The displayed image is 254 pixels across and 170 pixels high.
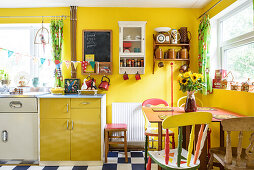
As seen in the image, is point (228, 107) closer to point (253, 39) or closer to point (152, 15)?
point (253, 39)

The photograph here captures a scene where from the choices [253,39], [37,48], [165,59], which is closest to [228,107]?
[253,39]

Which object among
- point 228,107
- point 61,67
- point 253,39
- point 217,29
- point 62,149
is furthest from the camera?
point 61,67

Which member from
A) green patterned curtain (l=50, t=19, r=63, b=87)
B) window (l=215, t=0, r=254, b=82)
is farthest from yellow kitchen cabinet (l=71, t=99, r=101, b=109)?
window (l=215, t=0, r=254, b=82)

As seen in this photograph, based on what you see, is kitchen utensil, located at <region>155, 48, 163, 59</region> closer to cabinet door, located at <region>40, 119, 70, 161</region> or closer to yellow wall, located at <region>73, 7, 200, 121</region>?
yellow wall, located at <region>73, 7, 200, 121</region>

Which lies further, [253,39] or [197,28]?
[197,28]

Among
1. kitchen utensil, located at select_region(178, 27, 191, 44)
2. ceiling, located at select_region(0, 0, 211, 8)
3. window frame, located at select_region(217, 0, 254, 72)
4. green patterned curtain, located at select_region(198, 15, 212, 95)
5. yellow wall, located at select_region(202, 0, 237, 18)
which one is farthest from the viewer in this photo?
kitchen utensil, located at select_region(178, 27, 191, 44)

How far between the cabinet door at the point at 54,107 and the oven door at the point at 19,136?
→ 140 millimetres

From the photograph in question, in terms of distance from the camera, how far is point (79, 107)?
251cm

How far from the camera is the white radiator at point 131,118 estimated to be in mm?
2941

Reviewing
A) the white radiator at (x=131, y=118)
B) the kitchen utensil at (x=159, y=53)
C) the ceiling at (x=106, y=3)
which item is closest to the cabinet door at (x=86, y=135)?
the white radiator at (x=131, y=118)

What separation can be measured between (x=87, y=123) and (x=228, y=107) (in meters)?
1.91

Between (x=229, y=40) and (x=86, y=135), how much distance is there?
2431 mm

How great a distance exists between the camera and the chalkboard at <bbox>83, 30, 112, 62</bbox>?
3.02m

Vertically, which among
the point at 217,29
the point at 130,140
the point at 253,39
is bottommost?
the point at 130,140
